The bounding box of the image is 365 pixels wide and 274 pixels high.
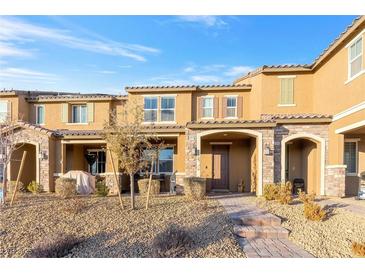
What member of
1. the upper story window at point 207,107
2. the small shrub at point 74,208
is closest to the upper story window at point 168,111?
the upper story window at point 207,107

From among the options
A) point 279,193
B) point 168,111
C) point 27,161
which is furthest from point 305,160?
point 27,161

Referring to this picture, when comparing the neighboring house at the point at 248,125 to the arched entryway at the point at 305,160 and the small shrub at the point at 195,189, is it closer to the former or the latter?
the arched entryway at the point at 305,160

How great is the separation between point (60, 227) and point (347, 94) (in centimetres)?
1191

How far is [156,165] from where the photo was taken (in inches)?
663

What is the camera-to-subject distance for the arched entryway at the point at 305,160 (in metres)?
13.0

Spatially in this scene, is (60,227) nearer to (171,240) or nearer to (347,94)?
(171,240)

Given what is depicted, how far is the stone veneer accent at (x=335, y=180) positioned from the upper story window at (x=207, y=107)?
23.9ft

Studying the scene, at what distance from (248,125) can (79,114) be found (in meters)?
11.8

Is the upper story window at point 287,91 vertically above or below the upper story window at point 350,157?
above

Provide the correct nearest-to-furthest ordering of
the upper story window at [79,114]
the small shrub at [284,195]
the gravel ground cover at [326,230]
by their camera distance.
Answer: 1. the gravel ground cover at [326,230]
2. the small shrub at [284,195]
3. the upper story window at [79,114]

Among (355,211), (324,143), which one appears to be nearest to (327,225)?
(355,211)

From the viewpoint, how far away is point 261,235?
738cm

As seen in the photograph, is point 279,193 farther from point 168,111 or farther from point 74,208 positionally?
point 168,111

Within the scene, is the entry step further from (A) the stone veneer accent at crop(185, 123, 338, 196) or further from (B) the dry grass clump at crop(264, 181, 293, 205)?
(A) the stone veneer accent at crop(185, 123, 338, 196)
